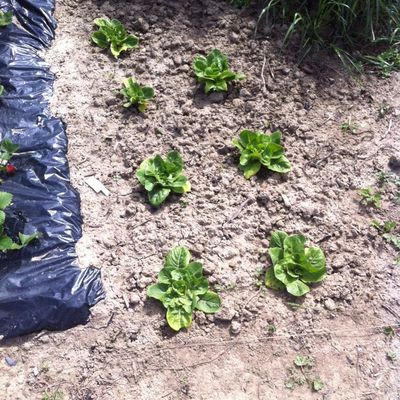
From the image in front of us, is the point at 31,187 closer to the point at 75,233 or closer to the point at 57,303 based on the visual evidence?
the point at 75,233

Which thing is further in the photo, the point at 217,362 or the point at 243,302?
the point at 243,302

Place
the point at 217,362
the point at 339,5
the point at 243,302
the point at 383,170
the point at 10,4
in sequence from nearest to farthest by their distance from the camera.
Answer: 1. the point at 217,362
2. the point at 243,302
3. the point at 383,170
4. the point at 339,5
5. the point at 10,4

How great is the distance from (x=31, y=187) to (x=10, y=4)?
1.66 metres

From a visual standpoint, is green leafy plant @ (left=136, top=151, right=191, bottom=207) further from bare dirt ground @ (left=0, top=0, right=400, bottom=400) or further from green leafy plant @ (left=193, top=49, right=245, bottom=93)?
green leafy plant @ (left=193, top=49, right=245, bottom=93)

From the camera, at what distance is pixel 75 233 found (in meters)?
2.73

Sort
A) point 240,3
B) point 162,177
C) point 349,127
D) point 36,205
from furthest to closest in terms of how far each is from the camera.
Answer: point 240,3, point 349,127, point 162,177, point 36,205

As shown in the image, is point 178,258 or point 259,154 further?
point 259,154

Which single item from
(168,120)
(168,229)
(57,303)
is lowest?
(57,303)

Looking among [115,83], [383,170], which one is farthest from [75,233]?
[383,170]

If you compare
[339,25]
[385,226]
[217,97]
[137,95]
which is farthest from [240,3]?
[385,226]

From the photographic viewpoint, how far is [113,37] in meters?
3.46

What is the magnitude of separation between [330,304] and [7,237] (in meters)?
1.72

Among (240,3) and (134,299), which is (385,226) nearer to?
(134,299)

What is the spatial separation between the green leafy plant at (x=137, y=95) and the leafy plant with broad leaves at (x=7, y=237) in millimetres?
1019
